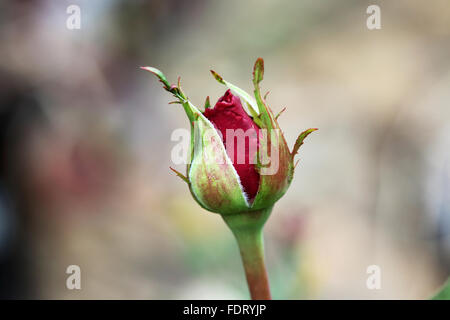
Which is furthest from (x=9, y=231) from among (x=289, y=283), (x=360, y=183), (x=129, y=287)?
(x=360, y=183)

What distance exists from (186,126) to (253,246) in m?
1.25

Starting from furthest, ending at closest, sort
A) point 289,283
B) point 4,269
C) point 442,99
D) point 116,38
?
point 116,38
point 442,99
point 4,269
point 289,283

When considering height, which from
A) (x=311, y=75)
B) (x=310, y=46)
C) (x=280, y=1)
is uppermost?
(x=280, y=1)

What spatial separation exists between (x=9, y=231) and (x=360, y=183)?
1119mm

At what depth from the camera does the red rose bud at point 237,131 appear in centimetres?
43

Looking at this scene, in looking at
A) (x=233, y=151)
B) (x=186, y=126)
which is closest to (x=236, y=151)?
(x=233, y=151)

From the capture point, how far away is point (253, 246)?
1.66ft

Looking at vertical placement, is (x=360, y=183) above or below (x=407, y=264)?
above

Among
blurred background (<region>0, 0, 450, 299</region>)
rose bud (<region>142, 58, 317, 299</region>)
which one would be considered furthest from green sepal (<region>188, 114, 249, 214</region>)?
blurred background (<region>0, 0, 450, 299</region>)

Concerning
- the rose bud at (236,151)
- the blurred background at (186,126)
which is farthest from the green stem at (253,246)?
the blurred background at (186,126)

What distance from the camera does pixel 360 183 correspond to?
1599 millimetres

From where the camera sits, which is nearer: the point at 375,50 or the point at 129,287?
the point at 129,287

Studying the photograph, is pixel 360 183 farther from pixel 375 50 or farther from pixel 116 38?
pixel 116 38

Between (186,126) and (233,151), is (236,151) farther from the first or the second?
(186,126)
